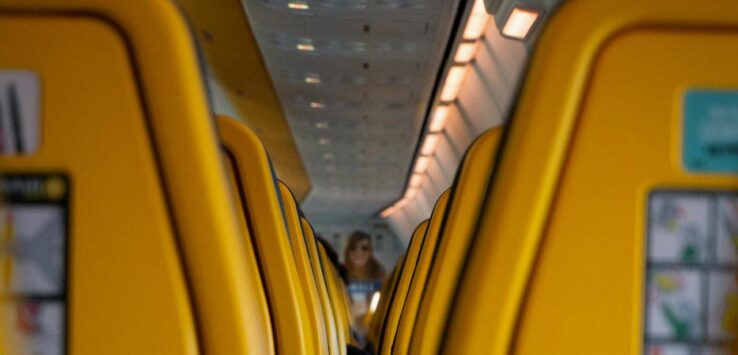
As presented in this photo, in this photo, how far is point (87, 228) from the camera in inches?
28.9

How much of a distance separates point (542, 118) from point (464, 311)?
0.24 metres

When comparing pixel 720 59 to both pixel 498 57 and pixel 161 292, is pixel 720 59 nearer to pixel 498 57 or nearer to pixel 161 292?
pixel 161 292

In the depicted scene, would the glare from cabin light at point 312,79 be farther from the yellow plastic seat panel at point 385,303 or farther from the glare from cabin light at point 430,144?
the glare from cabin light at point 430,144

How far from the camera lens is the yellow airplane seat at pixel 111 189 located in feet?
2.35

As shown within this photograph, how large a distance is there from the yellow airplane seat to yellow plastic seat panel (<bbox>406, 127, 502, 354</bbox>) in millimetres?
348

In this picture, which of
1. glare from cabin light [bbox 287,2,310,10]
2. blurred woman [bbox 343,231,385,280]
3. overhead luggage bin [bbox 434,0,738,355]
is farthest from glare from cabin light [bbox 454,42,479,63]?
overhead luggage bin [bbox 434,0,738,355]

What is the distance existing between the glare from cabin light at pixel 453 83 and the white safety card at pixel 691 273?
723 cm

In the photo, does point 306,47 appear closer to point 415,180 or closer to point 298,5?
point 298,5

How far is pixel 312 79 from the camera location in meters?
8.27

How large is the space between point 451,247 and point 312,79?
24.1ft

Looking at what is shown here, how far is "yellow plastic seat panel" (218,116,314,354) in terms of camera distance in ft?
5.02

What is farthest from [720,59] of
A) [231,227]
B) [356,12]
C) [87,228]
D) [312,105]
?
[312,105]

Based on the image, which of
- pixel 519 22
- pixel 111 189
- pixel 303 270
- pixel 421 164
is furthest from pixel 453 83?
pixel 111 189

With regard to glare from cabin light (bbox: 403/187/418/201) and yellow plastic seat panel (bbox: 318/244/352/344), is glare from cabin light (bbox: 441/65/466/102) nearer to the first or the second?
yellow plastic seat panel (bbox: 318/244/352/344)
